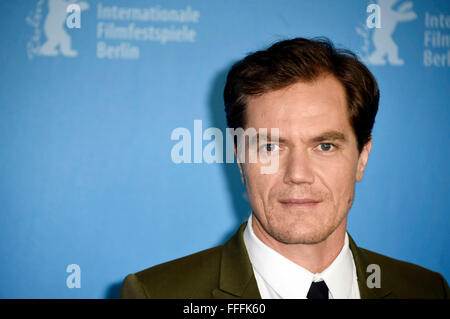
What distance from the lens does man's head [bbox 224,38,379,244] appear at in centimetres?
127

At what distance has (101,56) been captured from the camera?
Answer: 1.79 m

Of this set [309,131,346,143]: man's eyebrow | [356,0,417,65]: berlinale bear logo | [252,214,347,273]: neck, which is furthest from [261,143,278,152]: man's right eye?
[356,0,417,65]: berlinale bear logo

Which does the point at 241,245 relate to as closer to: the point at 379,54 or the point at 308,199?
the point at 308,199

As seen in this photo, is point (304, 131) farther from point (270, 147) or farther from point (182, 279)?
point (182, 279)

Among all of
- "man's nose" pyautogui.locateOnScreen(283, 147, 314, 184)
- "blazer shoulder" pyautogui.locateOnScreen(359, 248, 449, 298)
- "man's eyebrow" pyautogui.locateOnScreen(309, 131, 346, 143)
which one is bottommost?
"blazer shoulder" pyautogui.locateOnScreen(359, 248, 449, 298)

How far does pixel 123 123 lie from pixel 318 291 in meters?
1.07

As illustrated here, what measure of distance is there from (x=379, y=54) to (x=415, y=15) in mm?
265

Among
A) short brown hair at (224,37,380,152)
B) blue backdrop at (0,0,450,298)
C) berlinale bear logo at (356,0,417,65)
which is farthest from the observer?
berlinale bear logo at (356,0,417,65)

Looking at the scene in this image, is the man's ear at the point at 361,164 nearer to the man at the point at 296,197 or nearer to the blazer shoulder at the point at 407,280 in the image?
the man at the point at 296,197

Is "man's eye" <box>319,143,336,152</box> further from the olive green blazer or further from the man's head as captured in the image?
the olive green blazer

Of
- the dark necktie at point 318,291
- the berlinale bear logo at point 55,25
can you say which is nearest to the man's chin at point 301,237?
the dark necktie at point 318,291

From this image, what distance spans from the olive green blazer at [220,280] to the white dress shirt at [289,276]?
36mm

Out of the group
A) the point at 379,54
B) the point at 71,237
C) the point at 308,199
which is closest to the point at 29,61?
the point at 71,237
